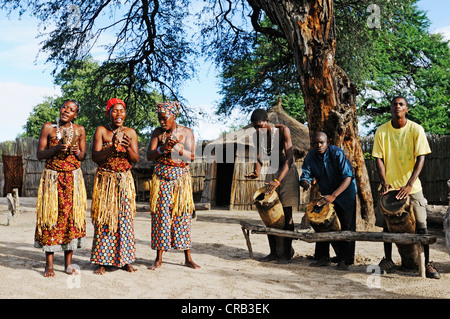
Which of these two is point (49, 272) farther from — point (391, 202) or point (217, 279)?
point (391, 202)

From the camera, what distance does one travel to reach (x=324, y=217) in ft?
15.1

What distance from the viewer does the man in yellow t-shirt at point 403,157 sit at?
14.1 feet

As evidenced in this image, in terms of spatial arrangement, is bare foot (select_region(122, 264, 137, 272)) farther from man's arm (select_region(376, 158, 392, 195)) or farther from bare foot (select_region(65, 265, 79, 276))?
man's arm (select_region(376, 158, 392, 195))

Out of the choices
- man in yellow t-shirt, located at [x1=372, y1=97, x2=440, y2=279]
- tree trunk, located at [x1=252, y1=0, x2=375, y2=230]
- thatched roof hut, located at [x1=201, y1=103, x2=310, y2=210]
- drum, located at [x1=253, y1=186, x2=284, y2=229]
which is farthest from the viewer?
thatched roof hut, located at [x1=201, y1=103, x2=310, y2=210]

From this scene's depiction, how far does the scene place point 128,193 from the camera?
4.42m

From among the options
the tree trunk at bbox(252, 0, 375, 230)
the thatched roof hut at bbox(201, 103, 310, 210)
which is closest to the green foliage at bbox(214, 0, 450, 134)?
the thatched roof hut at bbox(201, 103, 310, 210)

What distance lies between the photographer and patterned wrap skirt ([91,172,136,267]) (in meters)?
4.32

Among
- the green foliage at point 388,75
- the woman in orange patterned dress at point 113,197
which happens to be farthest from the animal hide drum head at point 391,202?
the green foliage at point 388,75

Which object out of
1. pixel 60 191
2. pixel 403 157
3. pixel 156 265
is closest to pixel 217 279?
pixel 156 265

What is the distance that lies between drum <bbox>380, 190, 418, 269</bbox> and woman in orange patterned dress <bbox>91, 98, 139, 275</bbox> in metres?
2.66

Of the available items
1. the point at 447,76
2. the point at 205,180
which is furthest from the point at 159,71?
the point at 447,76

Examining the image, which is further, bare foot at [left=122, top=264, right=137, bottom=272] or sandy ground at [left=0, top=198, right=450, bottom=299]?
bare foot at [left=122, top=264, right=137, bottom=272]

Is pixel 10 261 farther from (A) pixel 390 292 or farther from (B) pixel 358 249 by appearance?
(B) pixel 358 249

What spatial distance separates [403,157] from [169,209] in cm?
251
